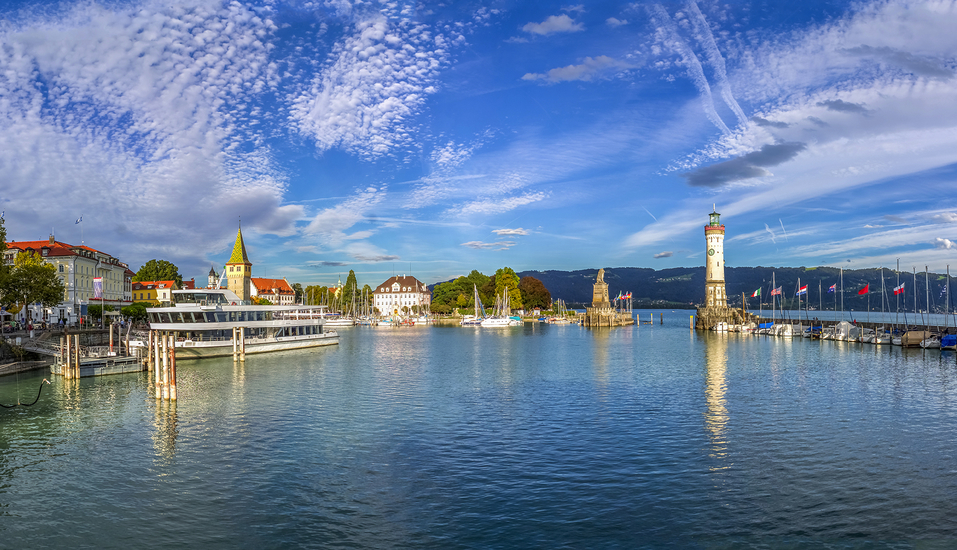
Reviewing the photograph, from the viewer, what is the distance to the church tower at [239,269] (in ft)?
500

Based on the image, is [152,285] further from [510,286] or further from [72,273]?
[510,286]

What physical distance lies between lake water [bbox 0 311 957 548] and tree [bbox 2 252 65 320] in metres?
13.9

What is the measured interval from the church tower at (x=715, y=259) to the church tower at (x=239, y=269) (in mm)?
113680

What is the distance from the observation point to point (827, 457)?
Result: 23.8 metres

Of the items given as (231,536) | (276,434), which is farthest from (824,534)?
(276,434)

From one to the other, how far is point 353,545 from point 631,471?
11.2 m

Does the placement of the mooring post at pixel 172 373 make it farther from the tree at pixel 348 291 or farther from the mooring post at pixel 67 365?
the tree at pixel 348 291

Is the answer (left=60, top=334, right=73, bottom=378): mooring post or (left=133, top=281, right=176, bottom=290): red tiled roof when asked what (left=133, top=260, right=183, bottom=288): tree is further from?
(left=60, top=334, right=73, bottom=378): mooring post

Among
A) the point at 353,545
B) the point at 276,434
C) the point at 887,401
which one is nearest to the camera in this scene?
the point at 353,545

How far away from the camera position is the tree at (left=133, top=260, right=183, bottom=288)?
13188 cm

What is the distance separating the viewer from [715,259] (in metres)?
122

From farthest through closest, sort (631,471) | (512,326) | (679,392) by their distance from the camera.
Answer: (512,326), (679,392), (631,471)

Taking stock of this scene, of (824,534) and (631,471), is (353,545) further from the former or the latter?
(824,534)

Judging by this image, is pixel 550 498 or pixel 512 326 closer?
pixel 550 498
